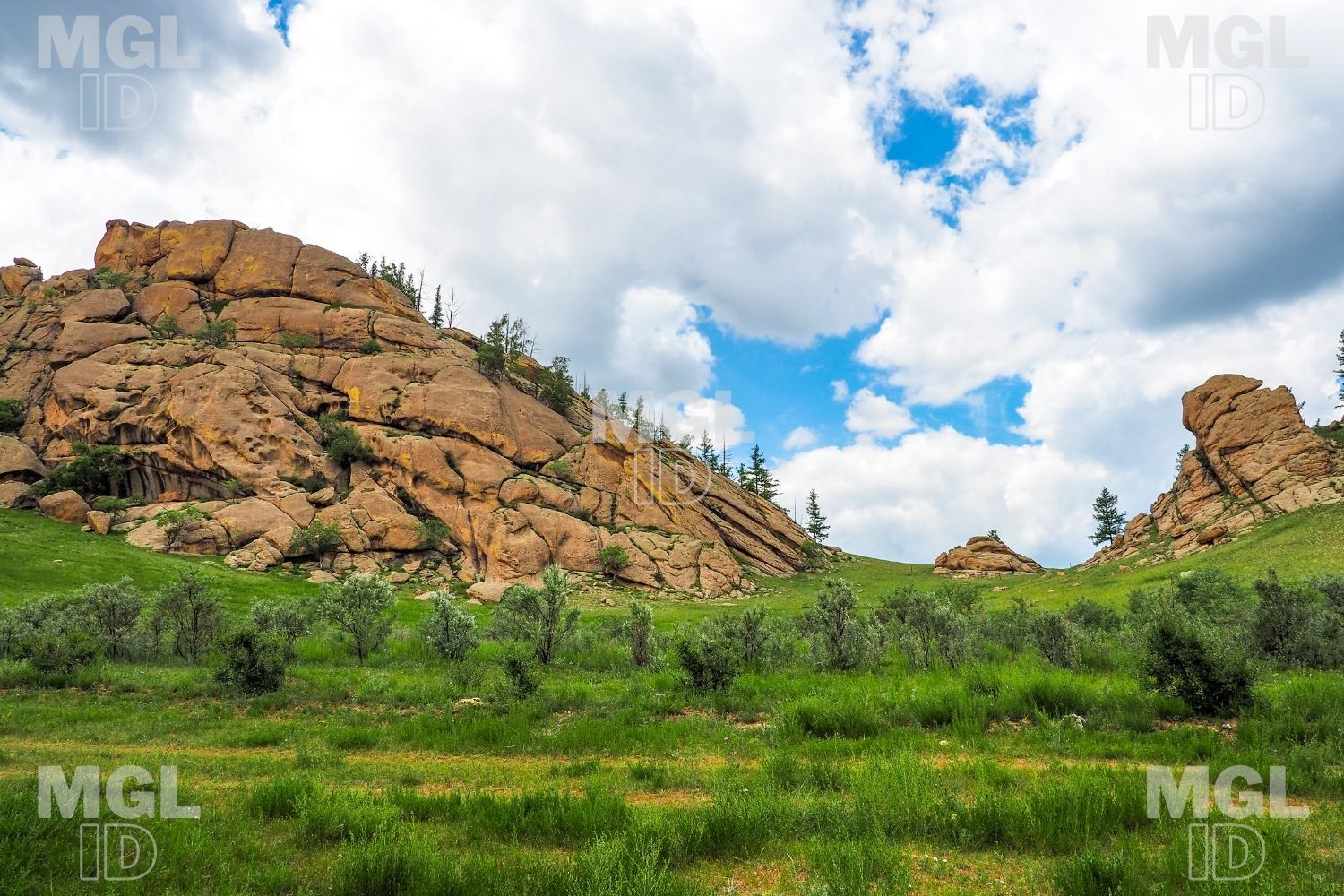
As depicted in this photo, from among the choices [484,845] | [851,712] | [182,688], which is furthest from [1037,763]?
[182,688]

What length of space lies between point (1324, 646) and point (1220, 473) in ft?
234

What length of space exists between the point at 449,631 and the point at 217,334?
70.0 metres

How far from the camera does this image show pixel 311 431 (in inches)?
2397

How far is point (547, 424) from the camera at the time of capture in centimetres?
7156

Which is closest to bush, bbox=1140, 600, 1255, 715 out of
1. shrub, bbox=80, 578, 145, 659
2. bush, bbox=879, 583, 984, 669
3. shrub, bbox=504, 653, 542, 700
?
bush, bbox=879, 583, 984, 669

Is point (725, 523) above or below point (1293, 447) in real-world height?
below

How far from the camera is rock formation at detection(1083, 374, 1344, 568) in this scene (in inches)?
2233

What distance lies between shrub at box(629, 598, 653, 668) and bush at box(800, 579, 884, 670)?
5240 millimetres

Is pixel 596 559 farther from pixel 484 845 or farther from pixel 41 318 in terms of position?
pixel 41 318

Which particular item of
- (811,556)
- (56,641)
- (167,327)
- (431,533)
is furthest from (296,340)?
(811,556)

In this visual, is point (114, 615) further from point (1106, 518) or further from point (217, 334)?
point (1106, 518)

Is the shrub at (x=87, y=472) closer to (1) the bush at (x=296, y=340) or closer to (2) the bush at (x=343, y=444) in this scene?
(2) the bush at (x=343, y=444)
